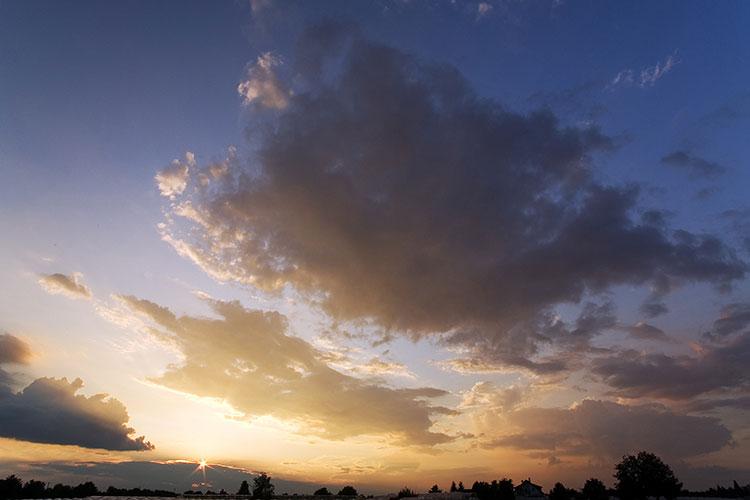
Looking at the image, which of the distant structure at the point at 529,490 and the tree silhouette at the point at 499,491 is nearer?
the tree silhouette at the point at 499,491

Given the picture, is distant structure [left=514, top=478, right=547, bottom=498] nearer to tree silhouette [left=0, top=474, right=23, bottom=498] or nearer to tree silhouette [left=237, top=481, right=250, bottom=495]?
tree silhouette [left=237, top=481, right=250, bottom=495]

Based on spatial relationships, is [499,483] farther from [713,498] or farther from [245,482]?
[245,482]

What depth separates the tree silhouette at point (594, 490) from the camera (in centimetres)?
12714

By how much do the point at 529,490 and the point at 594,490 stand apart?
3564 cm

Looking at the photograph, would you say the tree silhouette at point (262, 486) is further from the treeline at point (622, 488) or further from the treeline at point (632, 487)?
the treeline at point (632, 487)

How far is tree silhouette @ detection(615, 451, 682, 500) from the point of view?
12419 centimetres

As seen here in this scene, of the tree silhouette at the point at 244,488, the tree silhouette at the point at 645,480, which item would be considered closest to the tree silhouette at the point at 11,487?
the tree silhouette at the point at 244,488

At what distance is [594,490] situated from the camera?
129 meters

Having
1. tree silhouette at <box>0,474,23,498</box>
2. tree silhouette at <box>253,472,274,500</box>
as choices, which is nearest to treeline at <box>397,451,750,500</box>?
tree silhouette at <box>253,472,274,500</box>

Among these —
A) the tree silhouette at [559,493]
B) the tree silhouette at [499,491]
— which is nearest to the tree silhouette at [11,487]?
the tree silhouette at [499,491]

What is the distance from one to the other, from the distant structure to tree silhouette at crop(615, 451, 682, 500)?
35604 millimetres

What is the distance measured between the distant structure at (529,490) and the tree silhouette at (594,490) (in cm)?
3109

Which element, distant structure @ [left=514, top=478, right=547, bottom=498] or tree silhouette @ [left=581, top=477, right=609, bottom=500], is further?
distant structure @ [left=514, top=478, right=547, bottom=498]

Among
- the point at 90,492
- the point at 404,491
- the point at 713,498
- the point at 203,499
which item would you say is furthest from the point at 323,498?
the point at 713,498
